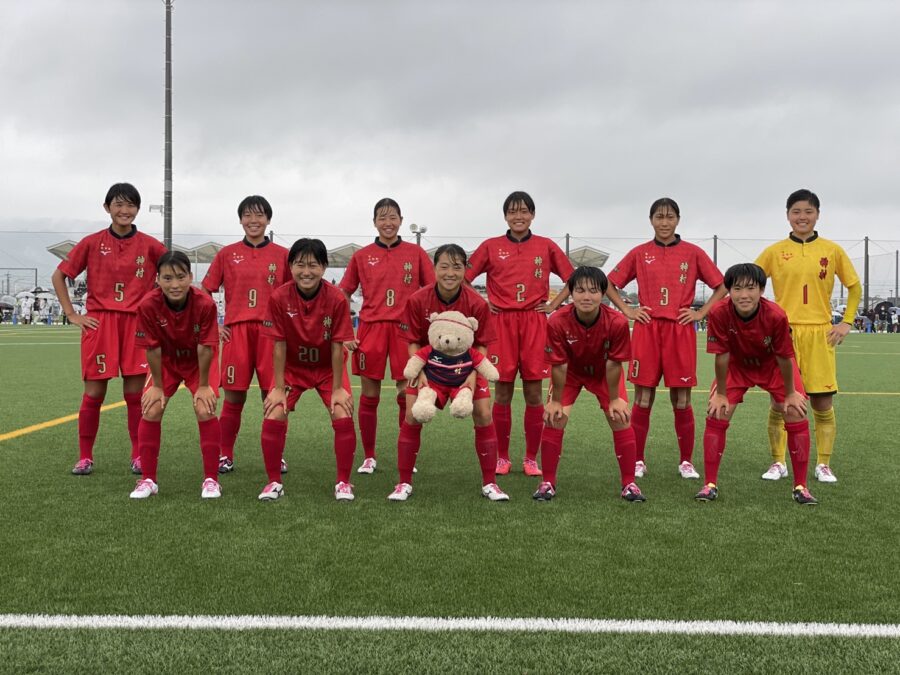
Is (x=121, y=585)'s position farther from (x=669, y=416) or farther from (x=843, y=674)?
(x=669, y=416)

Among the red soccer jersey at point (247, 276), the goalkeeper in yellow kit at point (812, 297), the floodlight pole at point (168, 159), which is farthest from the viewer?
the floodlight pole at point (168, 159)

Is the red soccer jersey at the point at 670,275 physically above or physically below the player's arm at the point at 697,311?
above

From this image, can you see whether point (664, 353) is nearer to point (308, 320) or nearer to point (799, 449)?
point (799, 449)

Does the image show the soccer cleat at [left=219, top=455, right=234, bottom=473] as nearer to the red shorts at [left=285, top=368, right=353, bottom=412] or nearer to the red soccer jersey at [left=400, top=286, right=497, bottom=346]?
the red shorts at [left=285, top=368, right=353, bottom=412]

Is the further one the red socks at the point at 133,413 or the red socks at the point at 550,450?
the red socks at the point at 133,413

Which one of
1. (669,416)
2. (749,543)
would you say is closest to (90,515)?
(749,543)

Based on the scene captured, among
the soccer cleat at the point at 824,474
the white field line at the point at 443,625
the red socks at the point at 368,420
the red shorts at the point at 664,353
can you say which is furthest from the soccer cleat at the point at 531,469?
the white field line at the point at 443,625

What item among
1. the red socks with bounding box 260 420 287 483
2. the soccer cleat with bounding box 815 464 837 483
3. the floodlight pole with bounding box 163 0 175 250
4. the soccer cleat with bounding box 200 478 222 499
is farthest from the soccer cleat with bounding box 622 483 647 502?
→ the floodlight pole with bounding box 163 0 175 250

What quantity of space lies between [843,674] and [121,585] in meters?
2.56

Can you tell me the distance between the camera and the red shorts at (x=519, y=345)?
507 centimetres

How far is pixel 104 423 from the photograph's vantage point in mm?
7039

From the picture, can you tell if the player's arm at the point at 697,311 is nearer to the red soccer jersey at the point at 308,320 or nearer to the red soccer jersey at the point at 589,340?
the red soccer jersey at the point at 589,340

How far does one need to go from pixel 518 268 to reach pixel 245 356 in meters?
2.00

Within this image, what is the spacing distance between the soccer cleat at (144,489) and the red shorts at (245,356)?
804mm
